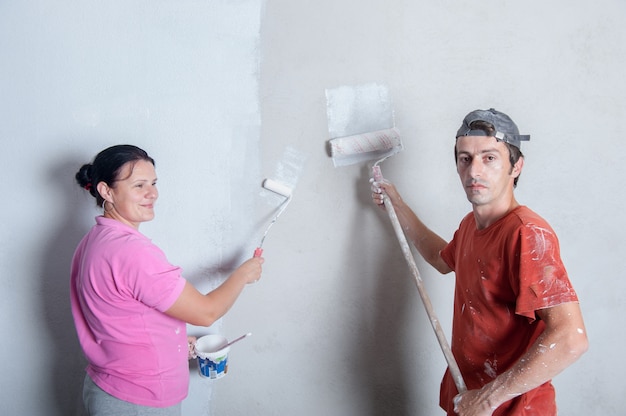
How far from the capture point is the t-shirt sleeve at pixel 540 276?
0.98 metres

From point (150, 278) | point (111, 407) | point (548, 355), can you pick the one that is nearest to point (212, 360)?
point (111, 407)

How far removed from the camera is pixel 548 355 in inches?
38.2

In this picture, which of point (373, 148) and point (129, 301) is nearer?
point (129, 301)

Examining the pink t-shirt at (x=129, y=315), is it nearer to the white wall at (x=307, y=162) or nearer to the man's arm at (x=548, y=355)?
the white wall at (x=307, y=162)

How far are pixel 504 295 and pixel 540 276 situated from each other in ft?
0.44

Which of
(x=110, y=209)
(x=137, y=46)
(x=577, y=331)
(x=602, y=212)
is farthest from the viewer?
(x=602, y=212)

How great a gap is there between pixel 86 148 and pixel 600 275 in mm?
1811

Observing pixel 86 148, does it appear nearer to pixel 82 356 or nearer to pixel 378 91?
pixel 82 356

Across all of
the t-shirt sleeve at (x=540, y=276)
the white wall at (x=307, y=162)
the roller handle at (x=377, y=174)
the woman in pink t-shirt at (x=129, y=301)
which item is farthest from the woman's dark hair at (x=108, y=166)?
the t-shirt sleeve at (x=540, y=276)

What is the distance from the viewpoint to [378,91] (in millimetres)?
1469

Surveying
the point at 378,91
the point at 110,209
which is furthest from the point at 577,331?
the point at 110,209

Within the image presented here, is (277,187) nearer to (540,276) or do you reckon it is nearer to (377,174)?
(377,174)

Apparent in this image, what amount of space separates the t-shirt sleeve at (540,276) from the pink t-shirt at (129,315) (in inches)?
31.9

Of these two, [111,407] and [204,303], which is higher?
[204,303]
